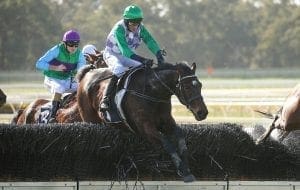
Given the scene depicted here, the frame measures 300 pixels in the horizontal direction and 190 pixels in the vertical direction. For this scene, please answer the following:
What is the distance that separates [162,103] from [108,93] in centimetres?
73

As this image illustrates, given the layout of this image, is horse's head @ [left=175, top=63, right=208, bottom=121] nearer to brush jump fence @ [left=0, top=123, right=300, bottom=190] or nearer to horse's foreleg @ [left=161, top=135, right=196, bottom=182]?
horse's foreleg @ [left=161, top=135, right=196, bottom=182]

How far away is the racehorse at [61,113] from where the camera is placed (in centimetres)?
972

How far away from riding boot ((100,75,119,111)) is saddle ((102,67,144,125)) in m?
0.04

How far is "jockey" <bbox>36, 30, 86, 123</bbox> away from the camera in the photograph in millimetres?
9929

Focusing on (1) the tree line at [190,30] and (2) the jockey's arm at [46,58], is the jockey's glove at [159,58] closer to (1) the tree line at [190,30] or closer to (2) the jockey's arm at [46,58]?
(2) the jockey's arm at [46,58]

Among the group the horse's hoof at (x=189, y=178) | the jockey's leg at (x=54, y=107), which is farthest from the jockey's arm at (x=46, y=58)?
the horse's hoof at (x=189, y=178)

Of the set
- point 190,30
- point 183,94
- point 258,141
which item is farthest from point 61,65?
point 190,30

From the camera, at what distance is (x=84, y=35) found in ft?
200

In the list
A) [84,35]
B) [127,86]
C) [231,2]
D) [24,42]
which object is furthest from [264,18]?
[127,86]

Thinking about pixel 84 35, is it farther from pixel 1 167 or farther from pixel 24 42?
pixel 1 167

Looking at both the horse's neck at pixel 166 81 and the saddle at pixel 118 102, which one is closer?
the horse's neck at pixel 166 81

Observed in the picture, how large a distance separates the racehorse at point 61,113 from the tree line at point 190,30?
129ft

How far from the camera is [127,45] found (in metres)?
8.26

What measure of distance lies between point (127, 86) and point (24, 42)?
44.5 metres
